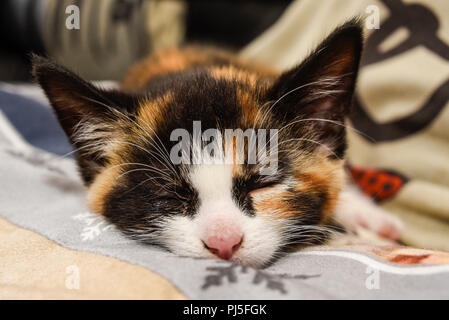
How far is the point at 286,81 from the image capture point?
805 millimetres

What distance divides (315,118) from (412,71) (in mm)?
485

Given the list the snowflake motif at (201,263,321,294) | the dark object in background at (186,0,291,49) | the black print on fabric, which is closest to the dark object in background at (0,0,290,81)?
the dark object in background at (186,0,291,49)

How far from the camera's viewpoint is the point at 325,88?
0.85 meters

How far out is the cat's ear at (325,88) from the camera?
77 centimetres

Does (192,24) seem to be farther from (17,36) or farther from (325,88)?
(325,88)

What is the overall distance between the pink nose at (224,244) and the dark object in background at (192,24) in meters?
1.47

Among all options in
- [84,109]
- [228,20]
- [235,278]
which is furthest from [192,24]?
[235,278]

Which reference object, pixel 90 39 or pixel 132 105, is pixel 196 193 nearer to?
pixel 132 105

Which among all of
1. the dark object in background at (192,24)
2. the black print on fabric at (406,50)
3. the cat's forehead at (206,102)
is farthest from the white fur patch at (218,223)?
the dark object in background at (192,24)

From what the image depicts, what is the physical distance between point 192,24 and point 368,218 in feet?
5.48

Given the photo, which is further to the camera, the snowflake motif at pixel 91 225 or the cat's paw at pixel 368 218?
the cat's paw at pixel 368 218

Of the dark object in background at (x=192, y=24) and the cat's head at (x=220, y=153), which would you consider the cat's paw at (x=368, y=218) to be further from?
the dark object in background at (x=192, y=24)

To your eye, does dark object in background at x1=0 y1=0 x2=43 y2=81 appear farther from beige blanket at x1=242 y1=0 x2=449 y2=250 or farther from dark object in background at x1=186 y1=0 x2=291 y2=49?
beige blanket at x1=242 y1=0 x2=449 y2=250

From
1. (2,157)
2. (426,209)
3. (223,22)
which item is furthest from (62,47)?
(426,209)
